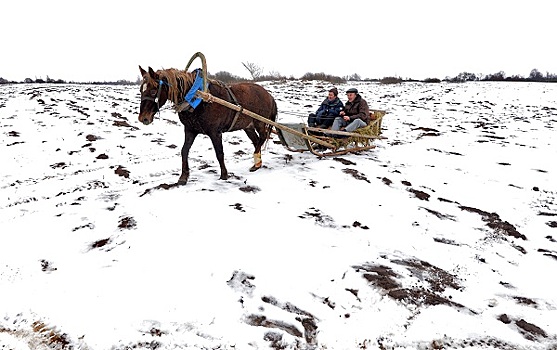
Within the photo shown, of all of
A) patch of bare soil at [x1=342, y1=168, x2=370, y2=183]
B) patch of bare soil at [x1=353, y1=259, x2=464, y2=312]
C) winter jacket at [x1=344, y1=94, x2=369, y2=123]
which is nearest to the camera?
patch of bare soil at [x1=353, y1=259, x2=464, y2=312]

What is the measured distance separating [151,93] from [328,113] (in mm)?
4693

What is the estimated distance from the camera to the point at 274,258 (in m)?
3.51

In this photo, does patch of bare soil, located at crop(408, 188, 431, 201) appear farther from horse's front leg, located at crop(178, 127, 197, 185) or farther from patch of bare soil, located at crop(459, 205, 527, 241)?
horse's front leg, located at crop(178, 127, 197, 185)

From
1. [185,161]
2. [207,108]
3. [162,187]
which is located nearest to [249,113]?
[207,108]

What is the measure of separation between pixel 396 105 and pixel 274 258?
16777mm

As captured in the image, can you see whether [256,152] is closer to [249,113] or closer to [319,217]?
[249,113]

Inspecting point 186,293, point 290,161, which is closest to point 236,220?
point 186,293

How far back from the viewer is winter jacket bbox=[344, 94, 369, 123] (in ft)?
24.9

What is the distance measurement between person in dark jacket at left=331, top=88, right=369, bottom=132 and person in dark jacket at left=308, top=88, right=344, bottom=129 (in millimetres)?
186

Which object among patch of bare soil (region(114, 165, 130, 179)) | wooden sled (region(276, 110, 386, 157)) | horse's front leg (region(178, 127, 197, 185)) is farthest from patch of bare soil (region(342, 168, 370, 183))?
patch of bare soil (region(114, 165, 130, 179))

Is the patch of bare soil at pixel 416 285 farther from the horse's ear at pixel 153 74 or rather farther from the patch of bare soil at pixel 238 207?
the horse's ear at pixel 153 74

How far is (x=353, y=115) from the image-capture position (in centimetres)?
766

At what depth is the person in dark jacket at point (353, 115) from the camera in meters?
7.49

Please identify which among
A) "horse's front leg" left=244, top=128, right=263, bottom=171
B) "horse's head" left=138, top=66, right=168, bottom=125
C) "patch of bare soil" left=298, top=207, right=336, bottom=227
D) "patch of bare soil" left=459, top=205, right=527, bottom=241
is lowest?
"patch of bare soil" left=459, top=205, right=527, bottom=241
